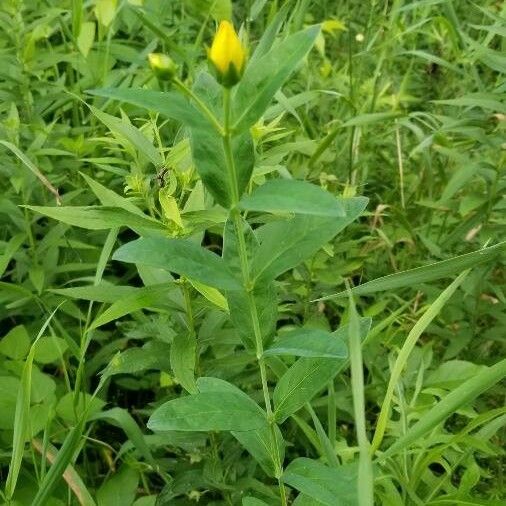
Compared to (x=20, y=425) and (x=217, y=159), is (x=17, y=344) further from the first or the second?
(x=217, y=159)

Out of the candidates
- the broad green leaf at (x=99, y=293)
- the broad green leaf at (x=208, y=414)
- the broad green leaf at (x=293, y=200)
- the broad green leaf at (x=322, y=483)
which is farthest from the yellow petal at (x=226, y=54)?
the broad green leaf at (x=99, y=293)

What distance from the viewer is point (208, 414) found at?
83 cm

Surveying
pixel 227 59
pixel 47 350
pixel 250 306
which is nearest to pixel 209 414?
pixel 250 306

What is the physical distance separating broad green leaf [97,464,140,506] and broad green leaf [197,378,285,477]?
1.56 ft

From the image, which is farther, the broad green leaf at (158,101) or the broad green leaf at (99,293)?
the broad green leaf at (99,293)

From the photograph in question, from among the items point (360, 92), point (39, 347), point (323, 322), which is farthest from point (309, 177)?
point (39, 347)

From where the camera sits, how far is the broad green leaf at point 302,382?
35.7 inches

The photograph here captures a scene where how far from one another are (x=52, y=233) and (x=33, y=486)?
1.57 feet

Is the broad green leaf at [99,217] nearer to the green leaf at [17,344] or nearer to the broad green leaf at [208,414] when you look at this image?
the broad green leaf at [208,414]

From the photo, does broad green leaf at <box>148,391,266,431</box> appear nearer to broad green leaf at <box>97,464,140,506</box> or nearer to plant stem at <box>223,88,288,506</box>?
plant stem at <box>223,88,288,506</box>

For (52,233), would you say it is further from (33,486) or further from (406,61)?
(406,61)

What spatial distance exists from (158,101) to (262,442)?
A: 1.40 ft

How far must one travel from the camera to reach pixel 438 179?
2.13 m

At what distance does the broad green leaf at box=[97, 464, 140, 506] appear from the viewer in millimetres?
1363
